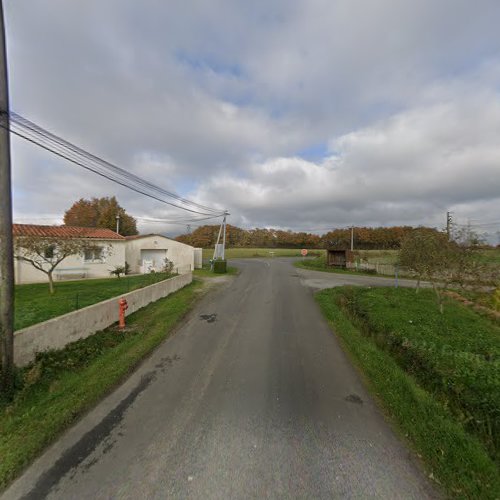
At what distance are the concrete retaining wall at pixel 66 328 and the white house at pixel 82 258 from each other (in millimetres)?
8298

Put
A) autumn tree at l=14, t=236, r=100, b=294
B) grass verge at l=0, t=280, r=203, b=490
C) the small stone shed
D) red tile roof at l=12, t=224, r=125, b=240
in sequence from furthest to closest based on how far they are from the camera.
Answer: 1. the small stone shed
2. red tile roof at l=12, t=224, r=125, b=240
3. autumn tree at l=14, t=236, r=100, b=294
4. grass verge at l=0, t=280, r=203, b=490

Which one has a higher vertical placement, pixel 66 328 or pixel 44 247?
pixel 44 247

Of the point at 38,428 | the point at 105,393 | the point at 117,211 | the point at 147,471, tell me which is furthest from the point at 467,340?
the point at 117,211

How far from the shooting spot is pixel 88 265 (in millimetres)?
16859

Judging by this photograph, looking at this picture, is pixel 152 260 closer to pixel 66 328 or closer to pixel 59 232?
pixel 59 232

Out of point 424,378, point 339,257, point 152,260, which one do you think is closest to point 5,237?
point 424,378

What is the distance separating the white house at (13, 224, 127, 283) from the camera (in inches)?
559

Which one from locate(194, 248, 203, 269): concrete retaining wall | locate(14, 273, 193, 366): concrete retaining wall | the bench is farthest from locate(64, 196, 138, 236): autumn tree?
locate(14, 273, 193, 366): concrete retaining wall

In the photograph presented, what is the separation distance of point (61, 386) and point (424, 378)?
6.84 metres

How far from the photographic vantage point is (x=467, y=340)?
6.48 m

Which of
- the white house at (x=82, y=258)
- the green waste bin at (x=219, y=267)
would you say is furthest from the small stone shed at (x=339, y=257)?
the white house at (x=82, y=258)

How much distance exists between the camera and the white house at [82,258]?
14.2 m

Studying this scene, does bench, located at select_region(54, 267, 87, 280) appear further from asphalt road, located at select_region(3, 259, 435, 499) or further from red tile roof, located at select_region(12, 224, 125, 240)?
asphalt road, located at select_region(3, 259, 435, 499)

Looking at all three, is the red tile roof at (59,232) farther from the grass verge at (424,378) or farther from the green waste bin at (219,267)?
the grass verge at (424,378)
